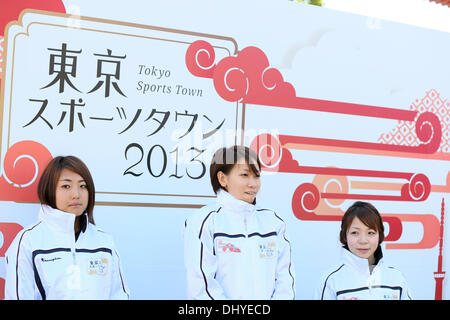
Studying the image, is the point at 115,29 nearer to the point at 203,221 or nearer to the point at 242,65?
the point at 242,65

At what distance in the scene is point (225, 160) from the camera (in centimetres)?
216

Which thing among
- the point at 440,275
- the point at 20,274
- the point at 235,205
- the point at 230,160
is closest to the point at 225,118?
the point at 230,160

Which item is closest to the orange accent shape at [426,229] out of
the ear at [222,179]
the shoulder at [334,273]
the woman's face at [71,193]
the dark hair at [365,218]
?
the dark hair at [365,218]

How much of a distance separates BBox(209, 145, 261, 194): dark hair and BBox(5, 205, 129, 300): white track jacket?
0.54m

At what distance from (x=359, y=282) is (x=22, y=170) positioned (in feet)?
4.84

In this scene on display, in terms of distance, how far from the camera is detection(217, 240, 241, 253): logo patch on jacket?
2055mm

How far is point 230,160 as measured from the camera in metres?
2.16

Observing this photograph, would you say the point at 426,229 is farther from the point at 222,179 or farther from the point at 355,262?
the point at 222,179

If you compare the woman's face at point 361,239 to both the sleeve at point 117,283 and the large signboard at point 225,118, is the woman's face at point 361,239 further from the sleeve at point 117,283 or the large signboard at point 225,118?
the sleeve at point 117,283

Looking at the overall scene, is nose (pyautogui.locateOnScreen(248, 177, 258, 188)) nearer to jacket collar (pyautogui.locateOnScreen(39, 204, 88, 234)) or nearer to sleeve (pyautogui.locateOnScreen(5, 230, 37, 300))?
jacket collar (pyautogui.locateOnScreen(39, 204, 88, 234))

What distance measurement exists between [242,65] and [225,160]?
651mm

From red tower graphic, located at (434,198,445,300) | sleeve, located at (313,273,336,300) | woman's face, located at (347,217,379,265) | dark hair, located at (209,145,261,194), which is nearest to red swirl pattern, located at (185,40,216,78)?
dark hair, located at (209,145,261,194)

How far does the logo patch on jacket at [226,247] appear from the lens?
2055 millimetres
